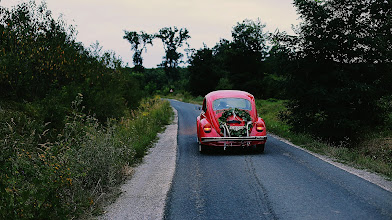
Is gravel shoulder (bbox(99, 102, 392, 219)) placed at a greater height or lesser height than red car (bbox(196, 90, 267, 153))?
lesser

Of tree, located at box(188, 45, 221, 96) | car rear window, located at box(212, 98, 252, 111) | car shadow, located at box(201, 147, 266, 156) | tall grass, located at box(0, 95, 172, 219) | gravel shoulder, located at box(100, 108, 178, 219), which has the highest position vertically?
tree, located at box(188, 45, 221, 96)

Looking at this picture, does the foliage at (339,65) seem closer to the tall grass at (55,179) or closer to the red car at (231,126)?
the red car at (231,126)

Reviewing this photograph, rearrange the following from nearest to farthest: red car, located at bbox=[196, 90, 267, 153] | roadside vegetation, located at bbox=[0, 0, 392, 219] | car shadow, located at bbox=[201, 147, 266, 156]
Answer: red car, located at bbox=[196, 90, 267, 153] → car shadow, located at bbox=[201, 147, 266, 156] → roadside vegetation, located at bbox=[0, 0, 392, 219]

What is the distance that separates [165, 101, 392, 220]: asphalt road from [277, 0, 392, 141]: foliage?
5.97 m

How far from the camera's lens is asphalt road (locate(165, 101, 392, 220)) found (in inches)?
196

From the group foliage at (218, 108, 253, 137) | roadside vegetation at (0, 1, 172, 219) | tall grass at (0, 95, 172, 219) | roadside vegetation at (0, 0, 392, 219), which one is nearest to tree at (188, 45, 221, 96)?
roadside vegetation at (0, 1, 172, 219)

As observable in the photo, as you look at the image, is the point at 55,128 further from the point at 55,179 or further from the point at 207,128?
the point at 55,179

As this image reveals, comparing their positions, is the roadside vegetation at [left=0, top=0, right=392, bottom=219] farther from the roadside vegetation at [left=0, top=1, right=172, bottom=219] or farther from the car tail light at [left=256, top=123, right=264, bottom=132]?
the car tail light at [left=256, top=123, right=264, bottom=132]

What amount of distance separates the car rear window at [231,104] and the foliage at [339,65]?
4.52 metres

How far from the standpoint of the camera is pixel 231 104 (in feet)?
35.9

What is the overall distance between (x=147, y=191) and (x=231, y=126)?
4.40 metres

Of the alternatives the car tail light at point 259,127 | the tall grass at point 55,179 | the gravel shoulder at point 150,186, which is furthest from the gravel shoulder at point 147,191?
the car tail light at point 259,127

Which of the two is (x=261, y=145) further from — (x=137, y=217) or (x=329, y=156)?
(x=137, y=217)

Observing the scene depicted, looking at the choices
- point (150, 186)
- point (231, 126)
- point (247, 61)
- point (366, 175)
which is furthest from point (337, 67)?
point (247, 61)
